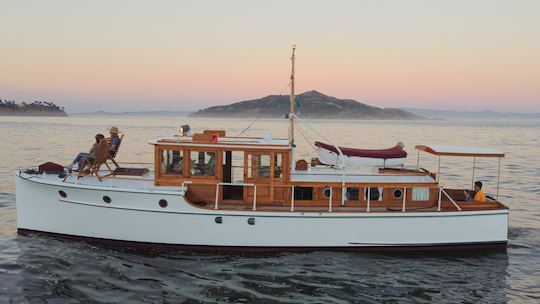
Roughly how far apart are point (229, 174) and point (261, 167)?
46.4 inches

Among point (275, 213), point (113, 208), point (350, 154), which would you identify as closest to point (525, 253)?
point (350, 154)

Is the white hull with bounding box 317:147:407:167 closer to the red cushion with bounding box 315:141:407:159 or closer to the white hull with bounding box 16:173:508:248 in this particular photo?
the red cushion with bounding box 315:141:407:159

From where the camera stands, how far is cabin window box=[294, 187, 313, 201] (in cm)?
1327

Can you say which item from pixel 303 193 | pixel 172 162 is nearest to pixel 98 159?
pixel 172 162

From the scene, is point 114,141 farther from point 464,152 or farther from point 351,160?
point 464,152

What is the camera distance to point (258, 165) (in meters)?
13.0

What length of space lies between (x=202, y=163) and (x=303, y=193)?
3.06 m

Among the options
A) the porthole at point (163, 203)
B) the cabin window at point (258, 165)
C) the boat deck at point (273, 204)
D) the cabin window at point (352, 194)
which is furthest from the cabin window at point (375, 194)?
the porthole at point (163, 203)

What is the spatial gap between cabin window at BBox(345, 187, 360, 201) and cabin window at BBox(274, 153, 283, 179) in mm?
2087

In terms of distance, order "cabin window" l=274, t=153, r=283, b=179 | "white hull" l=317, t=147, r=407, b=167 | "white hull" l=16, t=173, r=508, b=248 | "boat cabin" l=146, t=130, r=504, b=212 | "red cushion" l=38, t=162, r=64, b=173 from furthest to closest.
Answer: "white hull" l=317, t=147, r=407, b=167, "red cushion" l=38, t=162, r=64, b=173, "cabin window" l=274, t=153, r=283, b=179, "boat cabin" l=146, t=130, r=504, b=212, "white hull" l=16, t=173, r=508, b=248

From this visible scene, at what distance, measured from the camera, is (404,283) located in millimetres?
11594

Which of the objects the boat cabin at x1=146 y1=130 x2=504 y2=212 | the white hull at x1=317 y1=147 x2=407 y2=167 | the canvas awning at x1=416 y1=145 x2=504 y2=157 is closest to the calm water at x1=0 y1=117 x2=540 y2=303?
the boat cabin at x1=146 y1=130 x2=504 y2=212

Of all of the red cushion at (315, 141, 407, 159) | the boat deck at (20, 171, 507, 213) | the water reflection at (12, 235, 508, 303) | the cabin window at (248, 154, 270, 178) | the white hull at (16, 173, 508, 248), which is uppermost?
the red cushion at (315, 141, 407, 159)

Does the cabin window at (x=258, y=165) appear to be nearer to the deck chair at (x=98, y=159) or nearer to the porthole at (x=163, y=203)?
the porthole at (x=163, y=203)
